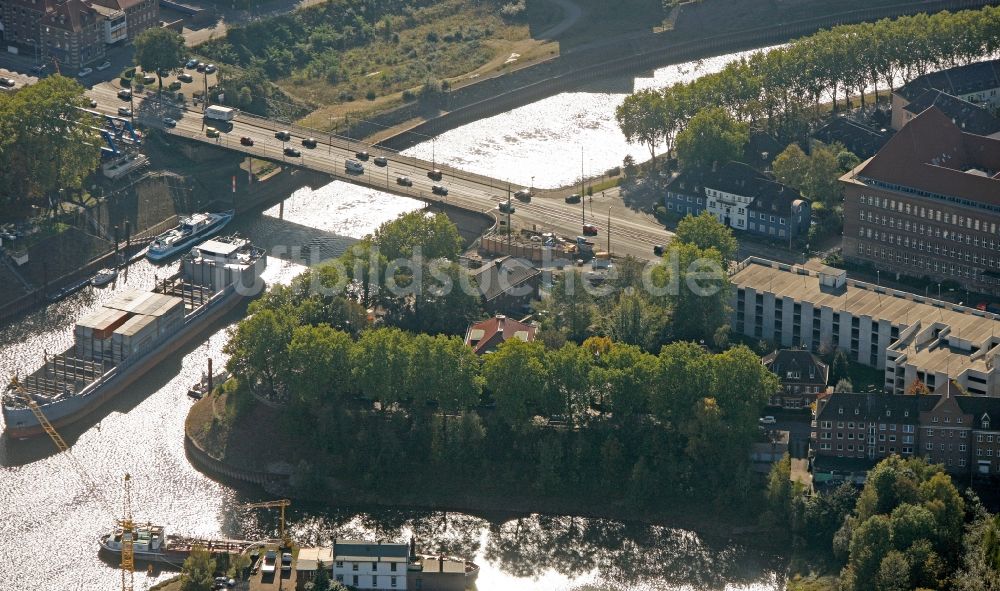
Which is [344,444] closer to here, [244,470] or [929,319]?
[244,470]

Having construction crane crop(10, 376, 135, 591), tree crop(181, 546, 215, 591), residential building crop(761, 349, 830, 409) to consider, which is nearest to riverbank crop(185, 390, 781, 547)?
construction crane crop(10, 376, 135, 591)

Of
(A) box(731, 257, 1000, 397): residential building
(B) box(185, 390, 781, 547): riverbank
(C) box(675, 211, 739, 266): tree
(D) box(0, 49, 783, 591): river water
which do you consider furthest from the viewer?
(C) box(675, 211, 739, 266): tree

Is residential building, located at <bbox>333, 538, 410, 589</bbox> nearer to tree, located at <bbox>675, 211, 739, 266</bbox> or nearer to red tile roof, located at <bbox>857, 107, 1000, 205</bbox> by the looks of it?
tree, located at <bbox>675, 211, 739, 266</bbox>

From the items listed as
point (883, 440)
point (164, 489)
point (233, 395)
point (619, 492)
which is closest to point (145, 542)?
point (164, 489)

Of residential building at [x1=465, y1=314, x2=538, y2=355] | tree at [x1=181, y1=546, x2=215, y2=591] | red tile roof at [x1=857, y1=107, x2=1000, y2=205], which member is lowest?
tree at [x1=181, y1=546, x2=215, y2=591]

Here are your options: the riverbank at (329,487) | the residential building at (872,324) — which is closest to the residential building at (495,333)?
the riverbank at (329,487)
